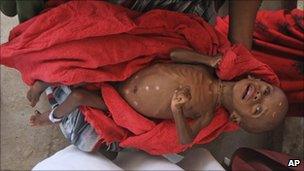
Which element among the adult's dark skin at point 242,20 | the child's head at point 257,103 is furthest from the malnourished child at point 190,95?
the adult's dark skin at point 242,20

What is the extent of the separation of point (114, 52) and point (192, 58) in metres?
0.19

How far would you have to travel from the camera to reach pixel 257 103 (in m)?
1.08

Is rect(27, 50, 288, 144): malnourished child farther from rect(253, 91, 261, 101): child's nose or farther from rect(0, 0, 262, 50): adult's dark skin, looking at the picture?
rect(0, 0, 262, 50): adult's dark skin

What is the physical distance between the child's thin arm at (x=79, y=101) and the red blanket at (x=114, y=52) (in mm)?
18

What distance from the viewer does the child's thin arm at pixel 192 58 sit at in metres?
1.04

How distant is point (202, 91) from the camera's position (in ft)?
3.48

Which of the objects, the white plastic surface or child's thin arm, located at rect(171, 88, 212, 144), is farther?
the white plastic surface

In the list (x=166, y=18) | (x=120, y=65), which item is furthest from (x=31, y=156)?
(x=166, y=18)

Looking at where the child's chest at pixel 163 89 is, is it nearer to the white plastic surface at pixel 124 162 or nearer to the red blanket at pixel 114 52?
the red blanket at pixel 114 52

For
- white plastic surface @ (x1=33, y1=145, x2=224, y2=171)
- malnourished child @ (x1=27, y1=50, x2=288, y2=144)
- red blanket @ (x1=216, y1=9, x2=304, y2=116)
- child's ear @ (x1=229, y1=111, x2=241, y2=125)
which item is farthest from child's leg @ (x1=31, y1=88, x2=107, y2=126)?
red blanket @ (x1=216, y1=9, x2=304, y2=116)

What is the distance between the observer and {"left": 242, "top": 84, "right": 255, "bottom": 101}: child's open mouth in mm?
1060

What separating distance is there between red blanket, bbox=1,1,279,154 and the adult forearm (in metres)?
0.09

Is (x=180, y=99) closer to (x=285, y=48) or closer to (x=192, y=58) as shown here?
(x=192, y=58)

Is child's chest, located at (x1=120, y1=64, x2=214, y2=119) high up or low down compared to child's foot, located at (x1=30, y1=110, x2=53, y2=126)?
up
